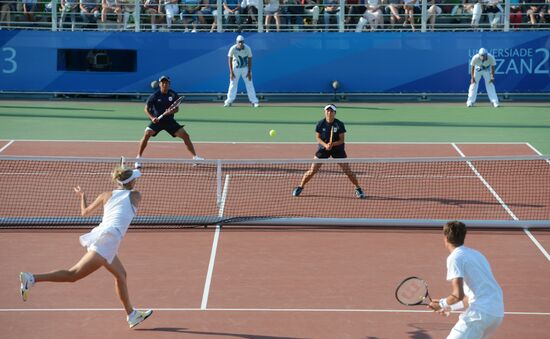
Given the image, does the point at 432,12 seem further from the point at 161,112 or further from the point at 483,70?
the point at 161,112

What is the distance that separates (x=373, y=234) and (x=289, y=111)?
1353 cm

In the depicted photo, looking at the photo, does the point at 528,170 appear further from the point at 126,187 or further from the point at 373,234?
the point at 126,187

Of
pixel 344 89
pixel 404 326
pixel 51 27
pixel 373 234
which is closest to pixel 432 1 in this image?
pixel 344 89

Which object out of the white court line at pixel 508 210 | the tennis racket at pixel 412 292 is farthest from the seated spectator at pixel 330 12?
the tennis racket at pixel 412 292

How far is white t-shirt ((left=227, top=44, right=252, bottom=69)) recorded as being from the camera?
89.6ft

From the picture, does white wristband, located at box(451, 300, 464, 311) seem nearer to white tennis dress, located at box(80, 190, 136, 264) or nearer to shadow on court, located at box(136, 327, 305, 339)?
shadow on court, located at box(136, 327, 305, 339)

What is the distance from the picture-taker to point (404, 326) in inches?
403

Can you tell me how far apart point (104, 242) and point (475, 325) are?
12.3 ft

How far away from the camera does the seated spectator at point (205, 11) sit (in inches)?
1172

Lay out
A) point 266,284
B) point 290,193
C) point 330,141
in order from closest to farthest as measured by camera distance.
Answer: point 266,284 < point 330,141 < point 290,193

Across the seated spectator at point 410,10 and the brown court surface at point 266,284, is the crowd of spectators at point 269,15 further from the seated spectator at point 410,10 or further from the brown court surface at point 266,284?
the brown court surface at point 266,284

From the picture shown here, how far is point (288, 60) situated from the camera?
2956cm

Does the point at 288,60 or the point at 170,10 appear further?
the point at 170,10

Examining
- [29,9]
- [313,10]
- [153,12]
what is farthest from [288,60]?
[29,9]
